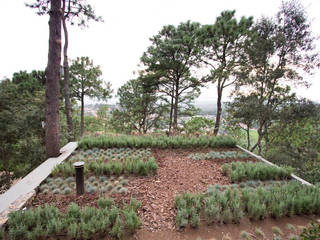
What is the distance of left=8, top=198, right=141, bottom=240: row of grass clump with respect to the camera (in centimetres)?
135

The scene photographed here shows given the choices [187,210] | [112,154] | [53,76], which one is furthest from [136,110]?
[187,210]

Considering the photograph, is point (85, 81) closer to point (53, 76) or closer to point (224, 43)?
point (53, 76)

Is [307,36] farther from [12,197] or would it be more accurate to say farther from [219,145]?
[12,197]

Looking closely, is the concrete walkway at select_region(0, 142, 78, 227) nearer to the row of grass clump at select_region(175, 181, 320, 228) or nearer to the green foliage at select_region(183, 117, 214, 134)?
the row of grass clump at select_region(175, 181, 320, 228)

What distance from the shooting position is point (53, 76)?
3.16m

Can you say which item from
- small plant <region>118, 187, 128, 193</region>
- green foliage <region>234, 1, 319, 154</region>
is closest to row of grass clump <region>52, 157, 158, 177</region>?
small plant <region>118, 187, 128, 193</region>

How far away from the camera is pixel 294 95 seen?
4.63 metres

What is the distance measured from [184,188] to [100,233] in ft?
4.73

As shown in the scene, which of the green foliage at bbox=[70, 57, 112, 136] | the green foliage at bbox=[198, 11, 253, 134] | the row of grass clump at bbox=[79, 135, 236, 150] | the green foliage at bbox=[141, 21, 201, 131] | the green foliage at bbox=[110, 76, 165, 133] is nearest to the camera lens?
the row of grass clump at bbox=[79, 135, 236, 150]

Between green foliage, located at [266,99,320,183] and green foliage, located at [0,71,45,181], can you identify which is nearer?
green foliage, located at [0,71,45,181]

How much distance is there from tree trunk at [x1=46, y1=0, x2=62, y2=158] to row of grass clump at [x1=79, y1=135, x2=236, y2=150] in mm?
778

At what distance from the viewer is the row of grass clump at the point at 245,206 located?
5.46 feet

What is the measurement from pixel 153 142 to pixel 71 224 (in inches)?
118

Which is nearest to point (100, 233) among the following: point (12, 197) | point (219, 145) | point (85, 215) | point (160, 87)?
point (85, 215)
